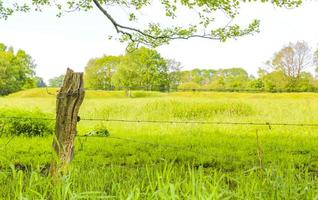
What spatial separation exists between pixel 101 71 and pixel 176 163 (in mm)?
106920

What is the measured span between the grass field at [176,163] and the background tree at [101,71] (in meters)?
87.8

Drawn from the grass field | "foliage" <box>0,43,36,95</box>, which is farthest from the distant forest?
the grass field

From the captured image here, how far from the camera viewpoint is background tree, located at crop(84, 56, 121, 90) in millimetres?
107688

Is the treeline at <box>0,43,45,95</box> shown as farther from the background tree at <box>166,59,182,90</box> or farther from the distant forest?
the background tree at <box>166,59,182,90</box>

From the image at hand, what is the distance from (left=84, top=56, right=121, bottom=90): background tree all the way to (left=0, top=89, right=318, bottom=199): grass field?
8782 cm

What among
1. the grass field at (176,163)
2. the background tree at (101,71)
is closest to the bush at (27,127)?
the grass field at (176,163)

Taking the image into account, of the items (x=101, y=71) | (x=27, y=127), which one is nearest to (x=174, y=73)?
(x=101, y=71)

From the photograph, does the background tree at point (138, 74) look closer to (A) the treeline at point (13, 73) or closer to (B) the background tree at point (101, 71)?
(B) the background tree at point (101, 71)

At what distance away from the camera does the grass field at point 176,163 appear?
12.2 ft

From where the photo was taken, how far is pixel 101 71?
114m

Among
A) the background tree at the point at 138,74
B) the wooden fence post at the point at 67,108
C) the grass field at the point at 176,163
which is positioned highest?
the background tree at the point at 138,74

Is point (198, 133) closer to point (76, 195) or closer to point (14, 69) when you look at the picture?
point (76, 195)

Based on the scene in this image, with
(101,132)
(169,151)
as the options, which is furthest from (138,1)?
(169,151)

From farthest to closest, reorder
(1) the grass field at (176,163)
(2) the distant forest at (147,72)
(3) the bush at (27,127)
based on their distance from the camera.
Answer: (2) the distant forest at (147,72), (3) the bush at (27,127), (1) the grass field at (176,163)
